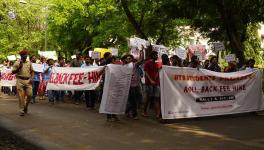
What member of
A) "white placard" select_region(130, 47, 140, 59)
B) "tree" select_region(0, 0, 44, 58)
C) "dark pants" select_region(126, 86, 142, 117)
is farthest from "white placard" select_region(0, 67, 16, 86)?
"tree" select_region(0, 0, 44, 58)

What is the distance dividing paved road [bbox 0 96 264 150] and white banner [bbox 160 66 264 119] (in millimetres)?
286

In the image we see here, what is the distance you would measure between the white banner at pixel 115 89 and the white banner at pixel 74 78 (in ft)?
7.93

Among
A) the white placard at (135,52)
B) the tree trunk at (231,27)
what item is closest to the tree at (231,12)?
the tree trunk at (231,27)

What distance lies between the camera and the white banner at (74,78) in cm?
1669

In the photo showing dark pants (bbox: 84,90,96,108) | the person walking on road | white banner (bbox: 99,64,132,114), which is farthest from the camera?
dark pants (bbox: 84,90,96,108)

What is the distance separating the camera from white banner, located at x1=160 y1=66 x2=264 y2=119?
13398 millimetres

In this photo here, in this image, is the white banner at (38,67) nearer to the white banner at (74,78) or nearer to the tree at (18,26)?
the white banner at (74,78)

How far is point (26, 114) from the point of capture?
15492 mm

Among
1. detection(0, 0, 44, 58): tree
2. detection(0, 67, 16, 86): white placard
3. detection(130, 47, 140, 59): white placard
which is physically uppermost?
detection(0, 0, 44, 58): tree

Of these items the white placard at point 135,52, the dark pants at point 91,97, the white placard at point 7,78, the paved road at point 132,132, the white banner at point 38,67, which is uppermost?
the white placard at point 135,52

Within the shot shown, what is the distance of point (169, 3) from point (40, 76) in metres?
5.88

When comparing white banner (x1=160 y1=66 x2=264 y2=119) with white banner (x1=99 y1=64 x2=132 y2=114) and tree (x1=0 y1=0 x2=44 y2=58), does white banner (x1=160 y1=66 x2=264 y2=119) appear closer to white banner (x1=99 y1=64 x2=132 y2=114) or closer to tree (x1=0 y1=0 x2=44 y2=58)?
white banner (x1=99 y1=64 x2=132 y2=114)

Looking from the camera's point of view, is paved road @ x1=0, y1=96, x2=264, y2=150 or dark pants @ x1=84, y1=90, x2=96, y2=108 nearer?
paved road @ x1=0, y1=96, x2=264, y2=150

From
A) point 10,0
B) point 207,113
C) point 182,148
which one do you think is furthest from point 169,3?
point 10,0
